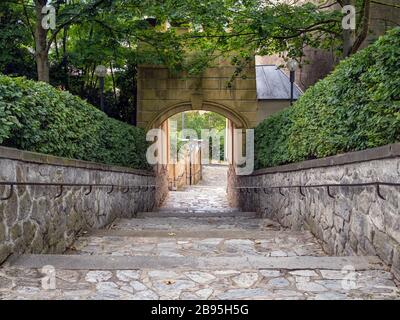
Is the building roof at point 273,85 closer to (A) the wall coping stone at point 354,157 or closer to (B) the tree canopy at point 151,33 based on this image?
(B) the tree canopy at point 151,33

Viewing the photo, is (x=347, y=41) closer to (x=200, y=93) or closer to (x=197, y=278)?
(x=197, y=278)

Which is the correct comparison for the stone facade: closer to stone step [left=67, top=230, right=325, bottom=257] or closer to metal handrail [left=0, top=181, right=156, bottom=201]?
metal handrail [left=0, top=181, right=156, bottom=201]

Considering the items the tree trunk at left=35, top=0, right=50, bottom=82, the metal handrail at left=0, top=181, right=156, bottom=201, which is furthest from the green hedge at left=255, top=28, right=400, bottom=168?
the tree trunk at left=35, top=0, right=50, bottom=82

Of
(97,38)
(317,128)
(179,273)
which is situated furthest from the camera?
(97,38)

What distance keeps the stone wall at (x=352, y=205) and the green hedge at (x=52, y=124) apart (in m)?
2.84

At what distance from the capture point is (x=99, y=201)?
5996 mm

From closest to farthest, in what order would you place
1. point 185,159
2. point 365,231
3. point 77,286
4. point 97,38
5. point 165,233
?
point 77,286, point 365,231, point 165,233, point 97,38, point 185,159

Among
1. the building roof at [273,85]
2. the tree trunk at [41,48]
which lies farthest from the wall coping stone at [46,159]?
the building roof at [273,85]

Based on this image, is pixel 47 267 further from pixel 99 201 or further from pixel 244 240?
pixel 99 201

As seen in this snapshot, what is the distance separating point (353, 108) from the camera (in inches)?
142

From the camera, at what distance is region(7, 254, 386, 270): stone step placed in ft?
9.83

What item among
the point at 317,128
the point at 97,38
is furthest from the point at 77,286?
the point at 97,38

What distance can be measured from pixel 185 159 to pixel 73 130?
17.2 metres

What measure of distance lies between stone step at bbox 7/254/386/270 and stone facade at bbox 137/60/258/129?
803 cm
